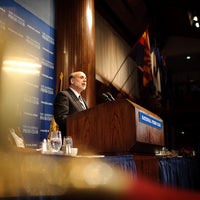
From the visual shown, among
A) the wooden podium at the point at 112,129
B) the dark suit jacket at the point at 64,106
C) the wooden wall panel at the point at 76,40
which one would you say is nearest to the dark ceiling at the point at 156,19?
the wooden wall panel at the point at 76,40

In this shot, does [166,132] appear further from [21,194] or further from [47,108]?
[21,194]

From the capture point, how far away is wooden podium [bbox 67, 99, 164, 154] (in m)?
2.36

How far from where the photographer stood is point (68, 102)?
3062 mm

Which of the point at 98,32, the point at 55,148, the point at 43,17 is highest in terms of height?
the point at 98,32

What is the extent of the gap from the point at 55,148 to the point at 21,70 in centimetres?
198

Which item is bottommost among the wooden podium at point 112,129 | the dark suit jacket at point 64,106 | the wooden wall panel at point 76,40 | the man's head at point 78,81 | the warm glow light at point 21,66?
the wooden podium at point 112,129

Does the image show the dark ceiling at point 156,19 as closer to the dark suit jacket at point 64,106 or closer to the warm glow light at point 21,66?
the warm glow light at point 21,66

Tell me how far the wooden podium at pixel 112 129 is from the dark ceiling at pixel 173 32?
450 cm

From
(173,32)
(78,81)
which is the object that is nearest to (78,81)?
(78,81)

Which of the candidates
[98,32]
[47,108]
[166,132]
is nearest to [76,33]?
[47,108]

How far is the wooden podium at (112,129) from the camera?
2.36 metres

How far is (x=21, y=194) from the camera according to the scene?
4.41 ft

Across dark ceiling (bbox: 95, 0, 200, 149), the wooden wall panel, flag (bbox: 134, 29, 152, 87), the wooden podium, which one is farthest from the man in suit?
dark ceiling (bbox: 95, 0, 200, 149)

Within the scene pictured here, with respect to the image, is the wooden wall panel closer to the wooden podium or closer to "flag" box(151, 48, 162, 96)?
the wooden podium
